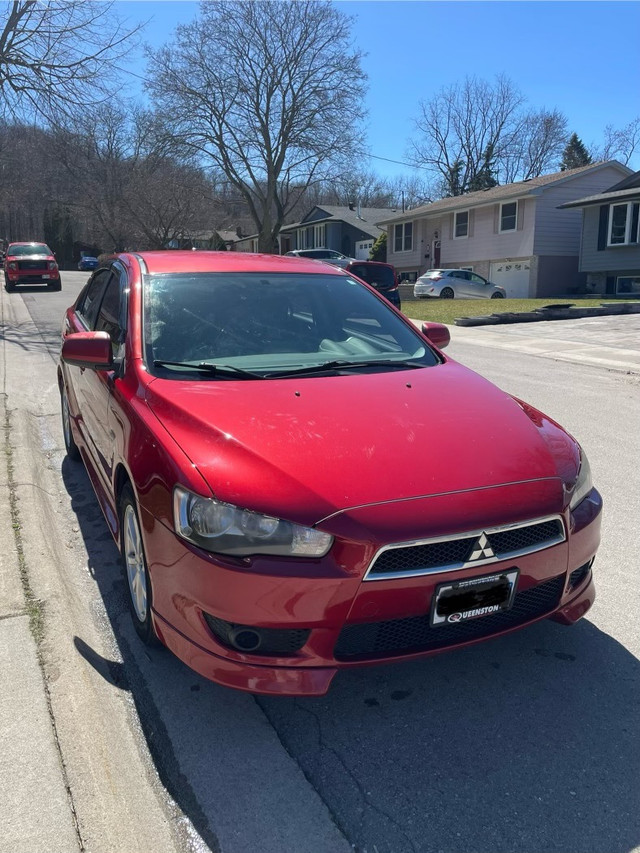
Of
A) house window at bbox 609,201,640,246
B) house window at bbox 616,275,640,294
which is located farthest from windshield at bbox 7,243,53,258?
house window at bbox 616,275,640,294

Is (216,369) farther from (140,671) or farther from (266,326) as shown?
(140,671)

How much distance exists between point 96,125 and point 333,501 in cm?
2005

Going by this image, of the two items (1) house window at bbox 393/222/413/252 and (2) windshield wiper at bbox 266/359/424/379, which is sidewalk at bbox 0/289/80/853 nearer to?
(2) windshield wiper at bbox 266/359/424/379

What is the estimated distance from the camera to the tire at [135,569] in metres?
2.75

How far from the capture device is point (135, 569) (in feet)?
9.71

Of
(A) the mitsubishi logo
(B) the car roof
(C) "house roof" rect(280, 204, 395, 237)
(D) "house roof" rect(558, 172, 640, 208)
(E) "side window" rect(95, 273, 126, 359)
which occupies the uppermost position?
(C) "house roof" rect(280, 204, 395, 237)

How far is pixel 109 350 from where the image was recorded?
11.0 feet

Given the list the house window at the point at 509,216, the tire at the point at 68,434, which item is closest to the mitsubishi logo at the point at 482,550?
the tire at the point at 68,434

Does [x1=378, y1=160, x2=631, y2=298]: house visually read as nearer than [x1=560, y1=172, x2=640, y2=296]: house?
No

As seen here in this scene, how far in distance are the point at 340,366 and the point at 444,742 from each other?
1756 millimetres

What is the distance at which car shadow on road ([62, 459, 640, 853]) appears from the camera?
2041mm

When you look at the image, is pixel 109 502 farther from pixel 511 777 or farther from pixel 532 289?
pixel 532 289

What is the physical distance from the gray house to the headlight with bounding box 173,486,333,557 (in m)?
45.5

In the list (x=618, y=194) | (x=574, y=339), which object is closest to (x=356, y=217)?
(x=618, y=194)
